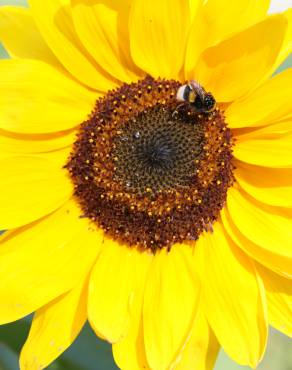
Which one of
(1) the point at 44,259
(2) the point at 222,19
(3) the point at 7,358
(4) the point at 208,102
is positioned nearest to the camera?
(2) the point at 222,19

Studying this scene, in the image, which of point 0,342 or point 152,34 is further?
point 0,342

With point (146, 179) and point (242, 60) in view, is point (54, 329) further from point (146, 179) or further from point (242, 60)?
point (242, 60)

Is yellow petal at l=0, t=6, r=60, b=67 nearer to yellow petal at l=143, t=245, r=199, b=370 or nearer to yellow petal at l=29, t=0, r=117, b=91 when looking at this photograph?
yellow petal at l=29, t=0, r=117, b=91

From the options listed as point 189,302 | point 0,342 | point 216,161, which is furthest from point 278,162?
point 0,342

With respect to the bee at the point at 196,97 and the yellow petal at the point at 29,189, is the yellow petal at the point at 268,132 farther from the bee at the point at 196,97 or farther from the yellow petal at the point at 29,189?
the yellow petal at the point at 29,189

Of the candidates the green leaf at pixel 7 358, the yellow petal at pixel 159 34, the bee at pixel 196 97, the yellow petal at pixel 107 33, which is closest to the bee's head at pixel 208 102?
the bee at pixel 196 97

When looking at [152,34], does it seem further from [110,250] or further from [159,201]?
[110,250]

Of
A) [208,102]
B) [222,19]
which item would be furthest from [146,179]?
[222,19]
